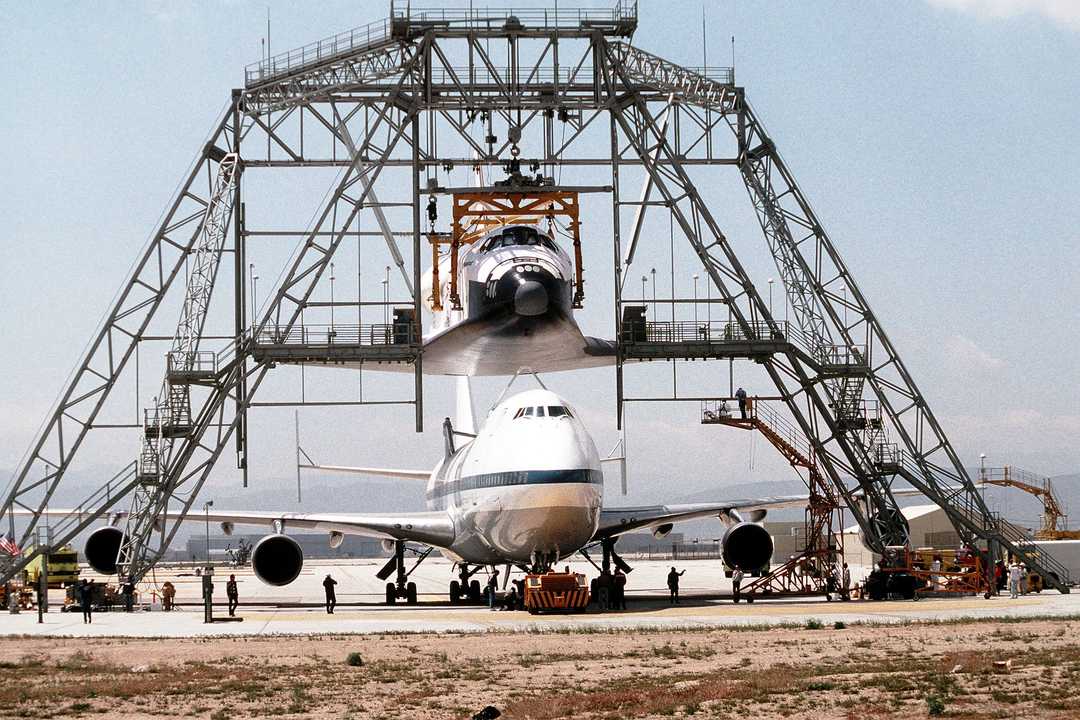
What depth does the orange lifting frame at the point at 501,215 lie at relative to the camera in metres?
45.5

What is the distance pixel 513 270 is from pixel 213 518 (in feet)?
44.4

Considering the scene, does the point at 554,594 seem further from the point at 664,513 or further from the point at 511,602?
the point at 664,513

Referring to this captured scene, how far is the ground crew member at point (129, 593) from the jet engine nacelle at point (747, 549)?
58.0 ft

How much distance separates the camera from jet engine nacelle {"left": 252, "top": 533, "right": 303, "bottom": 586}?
42844mm

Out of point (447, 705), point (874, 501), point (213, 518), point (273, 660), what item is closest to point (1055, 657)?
point (447, 705)

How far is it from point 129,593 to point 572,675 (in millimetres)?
24947

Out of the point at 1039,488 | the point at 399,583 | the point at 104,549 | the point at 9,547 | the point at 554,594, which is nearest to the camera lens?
the point at 554,594

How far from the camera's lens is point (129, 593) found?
142 feet

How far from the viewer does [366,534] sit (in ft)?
156

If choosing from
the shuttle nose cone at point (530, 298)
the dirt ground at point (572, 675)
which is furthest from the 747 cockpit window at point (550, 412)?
the dirt ground at point (572, 675)

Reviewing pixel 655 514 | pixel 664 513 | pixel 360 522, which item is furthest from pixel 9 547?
pixel 664 513

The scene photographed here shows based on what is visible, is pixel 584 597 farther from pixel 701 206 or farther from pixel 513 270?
pixel 701 206

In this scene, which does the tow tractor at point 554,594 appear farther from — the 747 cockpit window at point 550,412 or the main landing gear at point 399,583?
the main landing gear at point 399,583

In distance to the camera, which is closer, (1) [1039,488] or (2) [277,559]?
(2) [277,559]
